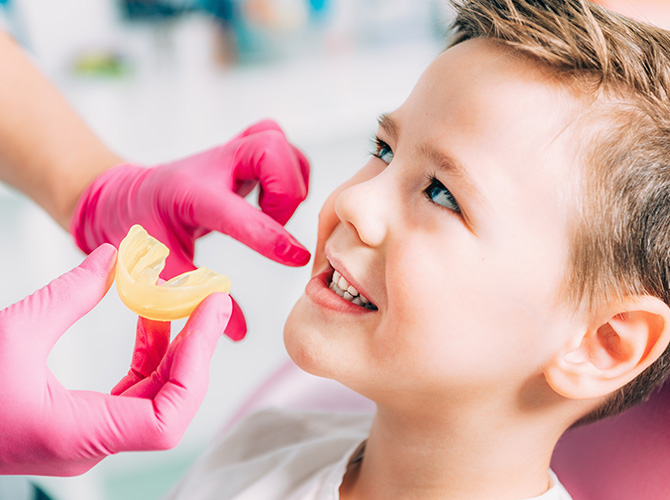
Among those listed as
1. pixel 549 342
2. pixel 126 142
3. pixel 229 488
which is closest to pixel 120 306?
pixel 126 142

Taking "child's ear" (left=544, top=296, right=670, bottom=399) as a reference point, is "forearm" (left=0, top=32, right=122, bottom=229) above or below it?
above

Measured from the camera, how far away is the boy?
29.5 inches

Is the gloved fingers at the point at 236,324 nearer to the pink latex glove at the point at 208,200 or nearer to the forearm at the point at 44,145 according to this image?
the pink latex glove at the point at 208,200

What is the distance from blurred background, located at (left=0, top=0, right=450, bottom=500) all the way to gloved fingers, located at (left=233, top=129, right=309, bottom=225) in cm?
86

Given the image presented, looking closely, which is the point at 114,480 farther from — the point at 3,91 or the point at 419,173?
the point at 419,173

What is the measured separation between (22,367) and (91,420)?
0.08 metres

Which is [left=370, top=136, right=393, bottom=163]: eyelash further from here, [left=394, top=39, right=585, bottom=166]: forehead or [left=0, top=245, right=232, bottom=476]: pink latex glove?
[left=0, top=245, right=232, bottom=476]: pink latex glove

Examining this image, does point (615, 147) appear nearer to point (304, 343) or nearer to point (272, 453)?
point (304, 343)

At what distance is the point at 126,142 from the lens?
1.88 m

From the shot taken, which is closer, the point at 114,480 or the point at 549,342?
the point at 549,342

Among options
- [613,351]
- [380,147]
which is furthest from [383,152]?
[613,351]

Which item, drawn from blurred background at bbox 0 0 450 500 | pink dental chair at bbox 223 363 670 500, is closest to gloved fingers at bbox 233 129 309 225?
pink dental chair at bbox 223 363 670 500

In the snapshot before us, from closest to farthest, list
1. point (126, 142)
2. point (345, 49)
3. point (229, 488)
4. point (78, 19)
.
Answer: point (229, 488)
point (126, 142)
point (78, 19)
point (345, 49)

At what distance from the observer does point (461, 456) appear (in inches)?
34.9
